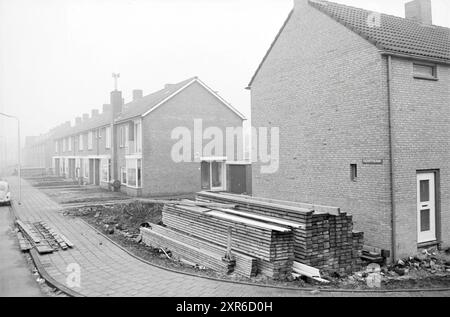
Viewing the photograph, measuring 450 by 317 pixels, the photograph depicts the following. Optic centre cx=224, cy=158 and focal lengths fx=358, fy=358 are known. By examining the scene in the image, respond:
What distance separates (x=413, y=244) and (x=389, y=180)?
2.20 metres

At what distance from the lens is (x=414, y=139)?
36.5 feet

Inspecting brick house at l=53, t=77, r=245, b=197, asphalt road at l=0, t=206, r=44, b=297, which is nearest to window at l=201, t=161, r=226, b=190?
brick house at l=53, t=77, r=245, b=197

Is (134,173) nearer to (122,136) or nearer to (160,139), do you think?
(160,139)

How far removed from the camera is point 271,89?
15047mm

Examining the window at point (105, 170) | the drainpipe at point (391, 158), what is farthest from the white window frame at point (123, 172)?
the drainpipe at point (391, 158)

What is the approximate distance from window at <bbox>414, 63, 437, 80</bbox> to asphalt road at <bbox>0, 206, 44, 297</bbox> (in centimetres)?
1211

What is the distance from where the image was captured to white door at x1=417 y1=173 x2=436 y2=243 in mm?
11305

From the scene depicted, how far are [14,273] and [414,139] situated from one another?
11.7 m

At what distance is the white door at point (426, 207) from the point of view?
11305mm

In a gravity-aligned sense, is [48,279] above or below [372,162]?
below

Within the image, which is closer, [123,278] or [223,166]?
[123,278]

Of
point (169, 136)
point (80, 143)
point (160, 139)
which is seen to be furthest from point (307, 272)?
point (80, 143)
